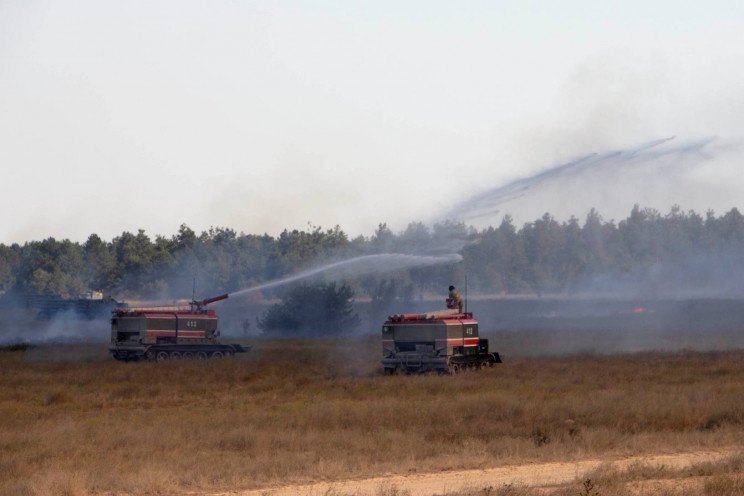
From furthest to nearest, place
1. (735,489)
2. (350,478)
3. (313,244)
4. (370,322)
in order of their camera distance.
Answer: (313,244), (370,322), (350,478), (735,489)

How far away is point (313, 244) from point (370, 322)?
19918mm

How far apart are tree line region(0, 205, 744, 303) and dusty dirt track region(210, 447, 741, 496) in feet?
253

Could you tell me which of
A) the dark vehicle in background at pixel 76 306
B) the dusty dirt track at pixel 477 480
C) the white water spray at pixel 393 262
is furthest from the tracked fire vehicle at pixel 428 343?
the dark vehicle in background at pixel 76 306

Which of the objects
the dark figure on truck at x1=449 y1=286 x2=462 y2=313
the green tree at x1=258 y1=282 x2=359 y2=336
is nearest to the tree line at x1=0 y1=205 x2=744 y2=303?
the green tree at x1=258 y1=282 x2=359 y2=336

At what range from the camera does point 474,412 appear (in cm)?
2470

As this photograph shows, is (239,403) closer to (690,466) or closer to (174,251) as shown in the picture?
(690,466)

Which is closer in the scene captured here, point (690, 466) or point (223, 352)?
point (690, 466)

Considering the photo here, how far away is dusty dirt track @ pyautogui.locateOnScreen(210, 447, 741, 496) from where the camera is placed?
50.9 feet

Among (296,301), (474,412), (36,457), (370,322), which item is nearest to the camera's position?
(36,457)

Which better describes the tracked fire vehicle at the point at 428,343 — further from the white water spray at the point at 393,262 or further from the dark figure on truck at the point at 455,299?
the white water spray at the point at 393,262

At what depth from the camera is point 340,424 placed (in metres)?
23.3

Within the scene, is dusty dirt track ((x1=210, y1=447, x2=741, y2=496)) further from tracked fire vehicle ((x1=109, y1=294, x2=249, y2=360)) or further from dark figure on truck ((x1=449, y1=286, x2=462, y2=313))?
tracked fire vehicle ((x1=109, y1=294, x2=249, y2=360))

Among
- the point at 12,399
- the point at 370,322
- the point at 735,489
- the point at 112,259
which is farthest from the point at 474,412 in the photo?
the point at 112,259

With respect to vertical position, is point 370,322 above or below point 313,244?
below
